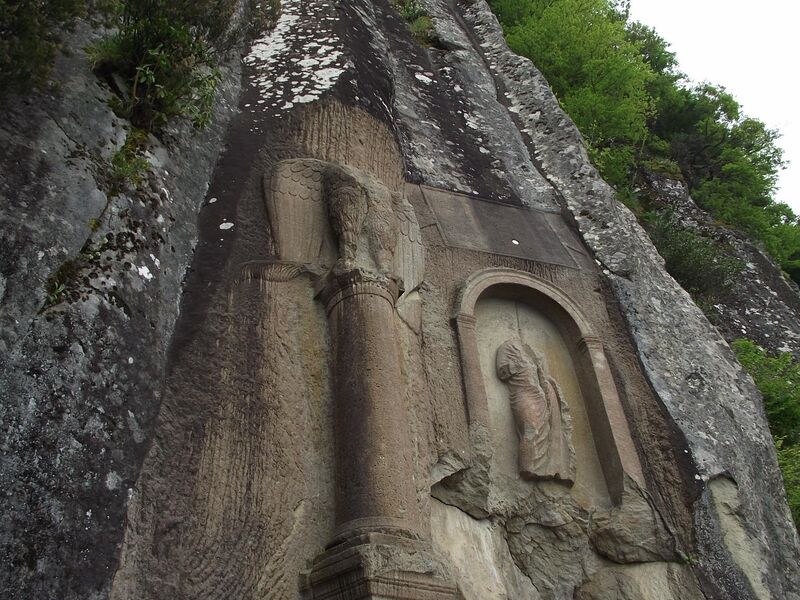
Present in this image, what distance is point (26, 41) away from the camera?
482 centimetres

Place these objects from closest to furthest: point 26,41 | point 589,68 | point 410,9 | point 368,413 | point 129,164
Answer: point 26,41 → point 368,413 → point 129,164 → point 410,9 → point 589,68

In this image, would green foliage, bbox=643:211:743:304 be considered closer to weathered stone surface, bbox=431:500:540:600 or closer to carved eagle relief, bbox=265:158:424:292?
carved eagle relief, bbox=265:158:424:292

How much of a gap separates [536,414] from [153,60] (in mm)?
4215

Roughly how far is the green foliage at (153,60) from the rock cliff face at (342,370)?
221 mm

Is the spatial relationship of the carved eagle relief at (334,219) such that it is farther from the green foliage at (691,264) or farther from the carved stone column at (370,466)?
the green foliage at (691,264)

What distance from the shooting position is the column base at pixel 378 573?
14.1 feet

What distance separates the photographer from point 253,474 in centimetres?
480

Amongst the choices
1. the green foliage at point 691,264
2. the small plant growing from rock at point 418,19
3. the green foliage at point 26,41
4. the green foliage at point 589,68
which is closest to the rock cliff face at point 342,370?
the green foliage at point 26,41

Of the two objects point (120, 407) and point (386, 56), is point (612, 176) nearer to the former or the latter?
point (386, 56)

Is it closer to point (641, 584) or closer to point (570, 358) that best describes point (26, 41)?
point (570, 358)

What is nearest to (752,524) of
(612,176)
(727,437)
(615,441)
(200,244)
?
(727,437)

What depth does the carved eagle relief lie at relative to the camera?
6055 mm

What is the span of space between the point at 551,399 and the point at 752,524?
198 cm

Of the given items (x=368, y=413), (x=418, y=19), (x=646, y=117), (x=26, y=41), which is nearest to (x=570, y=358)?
(x=368, y=413)
